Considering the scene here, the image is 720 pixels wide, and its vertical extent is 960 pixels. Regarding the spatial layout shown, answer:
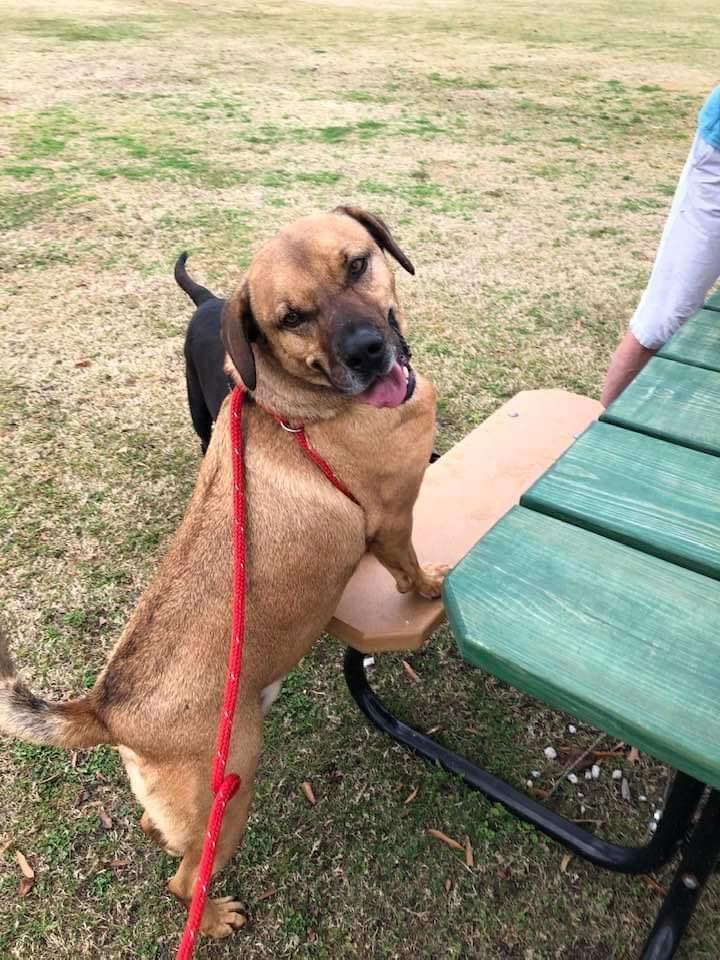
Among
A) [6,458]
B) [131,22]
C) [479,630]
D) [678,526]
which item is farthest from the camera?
[131,22]

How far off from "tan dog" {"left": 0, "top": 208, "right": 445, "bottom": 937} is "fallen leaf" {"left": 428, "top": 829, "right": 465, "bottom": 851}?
0.68m

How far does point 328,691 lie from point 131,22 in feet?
58.7

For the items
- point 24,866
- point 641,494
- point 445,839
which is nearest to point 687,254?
point 641,494

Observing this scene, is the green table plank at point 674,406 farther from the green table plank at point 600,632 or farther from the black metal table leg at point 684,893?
the black metal table leg at point 684,893

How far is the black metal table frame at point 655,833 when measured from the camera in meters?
1.81

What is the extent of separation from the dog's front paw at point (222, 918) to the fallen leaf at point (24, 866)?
0.61 metres

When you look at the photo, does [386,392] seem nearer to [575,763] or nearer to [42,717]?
[42,717]

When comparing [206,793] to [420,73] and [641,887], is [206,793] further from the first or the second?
[420,73]

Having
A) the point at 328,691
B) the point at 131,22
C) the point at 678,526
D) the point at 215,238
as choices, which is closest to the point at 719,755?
the point at 678,526

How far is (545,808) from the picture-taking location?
2242 mm

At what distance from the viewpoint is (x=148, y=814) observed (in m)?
1.88

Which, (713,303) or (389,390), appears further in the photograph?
(713,303)

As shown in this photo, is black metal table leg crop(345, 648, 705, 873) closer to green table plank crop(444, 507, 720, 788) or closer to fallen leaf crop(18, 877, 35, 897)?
green table plank crop(444, 507, 720, 788)

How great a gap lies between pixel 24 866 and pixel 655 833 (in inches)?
77.4
